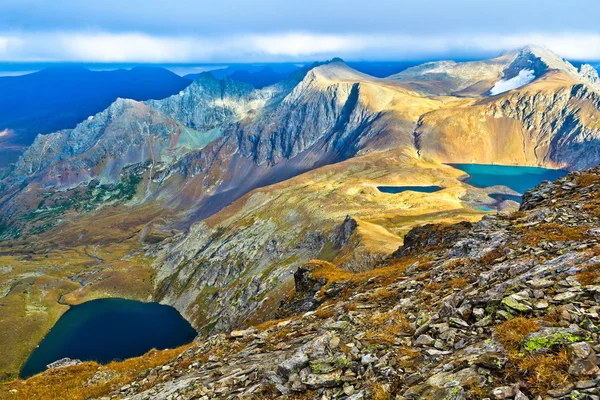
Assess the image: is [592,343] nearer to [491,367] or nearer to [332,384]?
[491,367]

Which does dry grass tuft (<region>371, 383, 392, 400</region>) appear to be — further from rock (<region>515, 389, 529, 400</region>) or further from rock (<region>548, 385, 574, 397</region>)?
rock (<region>548, 385, 574, 397</region>)

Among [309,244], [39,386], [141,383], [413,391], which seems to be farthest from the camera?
[309,244]

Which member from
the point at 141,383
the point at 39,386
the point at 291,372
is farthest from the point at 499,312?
the point at 39,386

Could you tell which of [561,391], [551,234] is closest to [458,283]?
[551,234]

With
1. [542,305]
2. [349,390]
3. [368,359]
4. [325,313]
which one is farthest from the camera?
[325,313]

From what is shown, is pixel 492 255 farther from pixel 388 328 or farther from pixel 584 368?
pixel 584 368

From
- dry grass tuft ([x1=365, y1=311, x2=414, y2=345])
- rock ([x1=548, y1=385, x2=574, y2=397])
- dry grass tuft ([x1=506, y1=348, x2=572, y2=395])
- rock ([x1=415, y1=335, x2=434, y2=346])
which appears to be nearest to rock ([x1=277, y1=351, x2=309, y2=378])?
dry grass tuft ([x1=365, y1=311, x2=414, y2=345])
